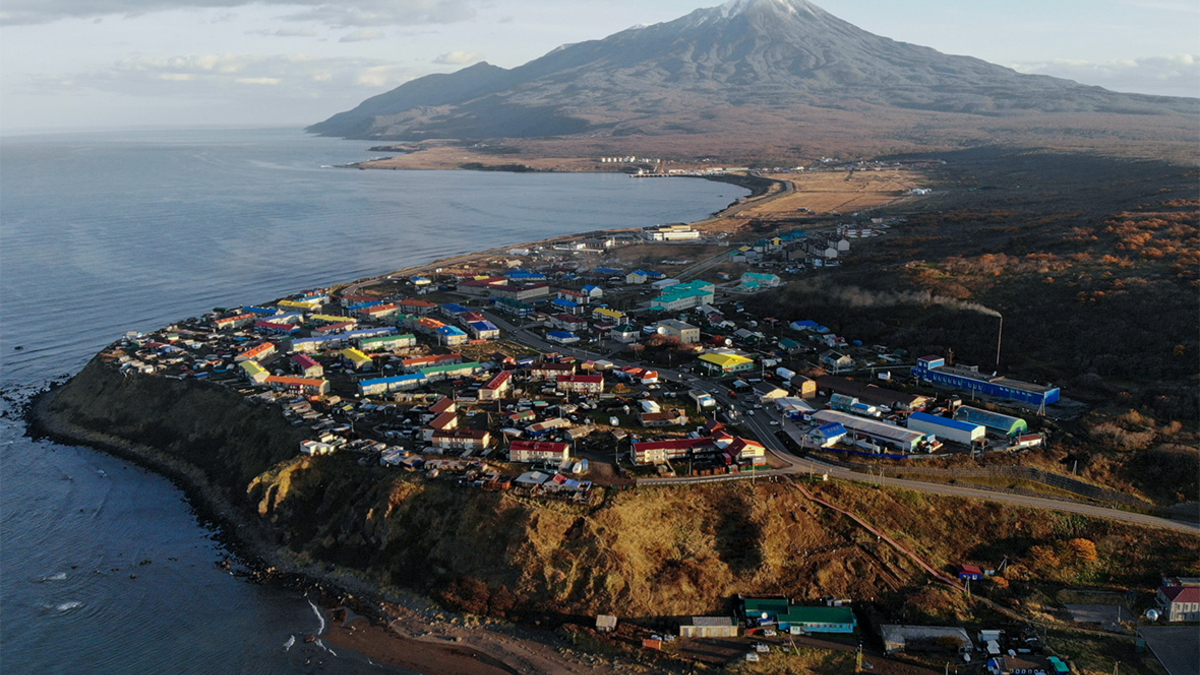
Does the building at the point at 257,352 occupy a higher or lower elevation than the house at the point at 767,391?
higher

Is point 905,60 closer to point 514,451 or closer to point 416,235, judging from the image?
point 416,235

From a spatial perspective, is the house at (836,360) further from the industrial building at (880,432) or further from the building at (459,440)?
the building at (459,440)

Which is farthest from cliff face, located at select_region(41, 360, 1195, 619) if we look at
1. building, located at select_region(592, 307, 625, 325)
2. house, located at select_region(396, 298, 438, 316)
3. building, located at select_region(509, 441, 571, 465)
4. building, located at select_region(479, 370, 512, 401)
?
house, located at select_region(396, 298, 438, 316)

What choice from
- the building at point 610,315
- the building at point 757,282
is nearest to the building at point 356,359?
the building at point 610,315

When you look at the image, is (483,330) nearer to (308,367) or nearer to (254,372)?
(308,367)

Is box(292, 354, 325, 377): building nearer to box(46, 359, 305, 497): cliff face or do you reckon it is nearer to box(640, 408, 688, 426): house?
box(46, 359, 305, 497): cliff face

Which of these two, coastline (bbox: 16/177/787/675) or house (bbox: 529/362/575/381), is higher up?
house (bbox: 529/362/575/381)

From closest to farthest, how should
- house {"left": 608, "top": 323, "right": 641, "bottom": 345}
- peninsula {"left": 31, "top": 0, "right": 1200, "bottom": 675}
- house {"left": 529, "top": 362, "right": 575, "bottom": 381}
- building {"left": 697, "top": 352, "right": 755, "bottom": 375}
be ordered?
1. peninsula {"left": 31, "top": 0, "right": 1200, "bottom": 675}
2. house {"left": 529, "top": 362, "right": 575, "bottom": 381}
3. building {"left": 697, "top": 352, "right": 755, "bottom": 375}
4. house {"left": 608, "top": 323, "right": 641, "bottom": 345}
